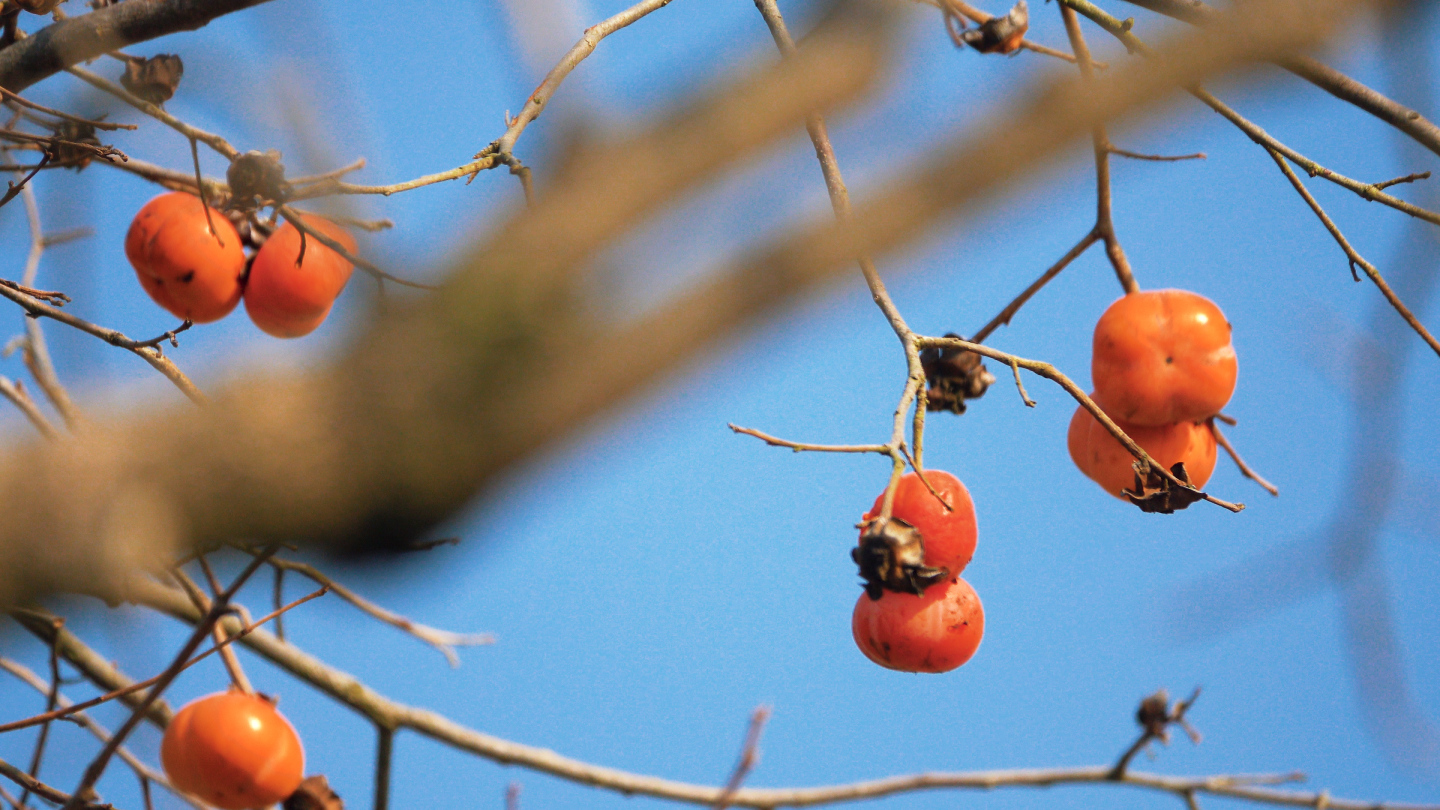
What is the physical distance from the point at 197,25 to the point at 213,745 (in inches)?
47.6

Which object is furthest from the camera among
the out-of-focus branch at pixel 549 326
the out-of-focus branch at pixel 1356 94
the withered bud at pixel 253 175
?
the withered bud at pixel 253 175

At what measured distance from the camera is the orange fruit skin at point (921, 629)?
1.55 meters

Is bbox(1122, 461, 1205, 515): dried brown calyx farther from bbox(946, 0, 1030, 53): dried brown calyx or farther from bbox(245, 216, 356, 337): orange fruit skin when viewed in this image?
bbox(245, 216, 356, 337): orange fruit skin

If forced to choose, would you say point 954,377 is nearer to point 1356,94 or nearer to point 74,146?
point 1356,94

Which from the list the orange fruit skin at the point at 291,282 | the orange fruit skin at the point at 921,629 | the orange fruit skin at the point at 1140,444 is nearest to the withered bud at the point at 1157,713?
the orange fruit skin at the point at 1140,444

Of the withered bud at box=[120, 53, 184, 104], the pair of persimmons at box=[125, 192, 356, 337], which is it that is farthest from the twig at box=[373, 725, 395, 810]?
the withered bud at box=[120, 53, 184, 104]

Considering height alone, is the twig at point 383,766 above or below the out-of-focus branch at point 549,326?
above

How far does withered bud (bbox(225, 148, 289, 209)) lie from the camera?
1805mm

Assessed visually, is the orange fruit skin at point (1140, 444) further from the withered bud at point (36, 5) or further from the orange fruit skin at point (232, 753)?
the withered bud at point (36, 5)

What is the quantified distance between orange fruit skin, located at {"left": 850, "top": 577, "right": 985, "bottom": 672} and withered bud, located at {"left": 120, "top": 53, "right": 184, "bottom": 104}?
1.39 metres

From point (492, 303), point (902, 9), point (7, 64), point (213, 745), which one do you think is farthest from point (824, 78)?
point (213, 745)

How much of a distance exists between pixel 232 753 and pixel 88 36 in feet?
3.96

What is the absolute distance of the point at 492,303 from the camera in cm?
59

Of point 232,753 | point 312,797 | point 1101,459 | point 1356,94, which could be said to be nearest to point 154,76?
point 232,753
